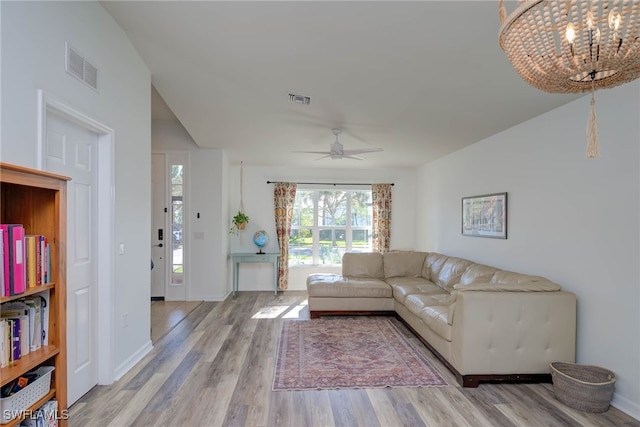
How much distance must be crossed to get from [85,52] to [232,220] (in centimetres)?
424

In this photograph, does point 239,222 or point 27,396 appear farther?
point 239,222

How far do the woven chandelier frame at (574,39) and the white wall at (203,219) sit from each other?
4.98m

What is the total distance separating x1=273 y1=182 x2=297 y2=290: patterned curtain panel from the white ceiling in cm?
186

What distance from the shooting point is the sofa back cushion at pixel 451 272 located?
423cm

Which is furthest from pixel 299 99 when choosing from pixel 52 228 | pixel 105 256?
pixel 52 228

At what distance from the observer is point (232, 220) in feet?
21.0

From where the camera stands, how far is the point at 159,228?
555 cm

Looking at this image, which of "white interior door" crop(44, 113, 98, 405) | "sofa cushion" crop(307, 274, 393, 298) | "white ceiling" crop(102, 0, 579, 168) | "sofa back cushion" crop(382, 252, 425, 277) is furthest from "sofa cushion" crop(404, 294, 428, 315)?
"white interior door" crop(44, 113, 98, 405)

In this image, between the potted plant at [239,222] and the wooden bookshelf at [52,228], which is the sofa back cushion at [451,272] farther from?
the wooden bookshelf at [52,228]

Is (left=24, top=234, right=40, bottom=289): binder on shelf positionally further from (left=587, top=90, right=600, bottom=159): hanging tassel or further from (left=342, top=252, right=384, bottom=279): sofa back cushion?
(left=342, top=252, right=384, bottom=279): sofa back cushion

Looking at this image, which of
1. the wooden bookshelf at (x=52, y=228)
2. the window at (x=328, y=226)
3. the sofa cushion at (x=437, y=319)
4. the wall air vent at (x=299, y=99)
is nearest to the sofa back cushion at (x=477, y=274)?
the sofa cushion at (x=437, y=319)

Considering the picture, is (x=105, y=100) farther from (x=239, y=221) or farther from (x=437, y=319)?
(x=239, y=221)

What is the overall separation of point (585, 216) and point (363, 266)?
307 cm

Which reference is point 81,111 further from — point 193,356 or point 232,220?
point 232,220
